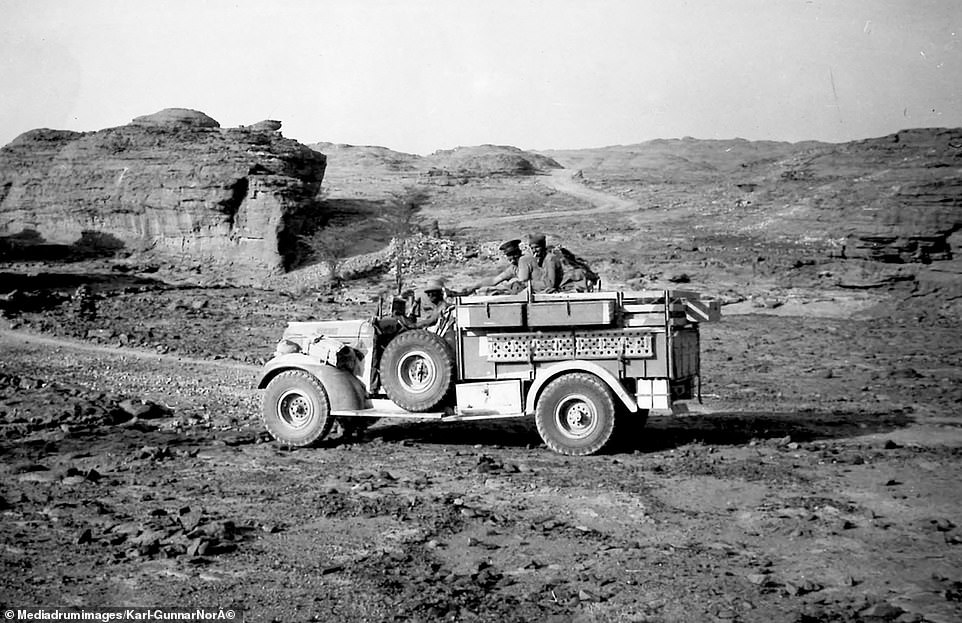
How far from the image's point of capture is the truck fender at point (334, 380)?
1072 centimetres

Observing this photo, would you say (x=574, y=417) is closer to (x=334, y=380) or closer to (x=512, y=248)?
(x=512, y=248)

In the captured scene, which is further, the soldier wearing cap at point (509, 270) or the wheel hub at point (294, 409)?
the soldier wearing cap at point (509, 270)

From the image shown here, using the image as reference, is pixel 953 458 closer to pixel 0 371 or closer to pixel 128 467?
pixel 128 467

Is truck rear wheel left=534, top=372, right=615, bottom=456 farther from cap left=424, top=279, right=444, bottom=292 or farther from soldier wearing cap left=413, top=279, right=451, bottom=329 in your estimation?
cap left=424, top=279, right=444, bottom=292

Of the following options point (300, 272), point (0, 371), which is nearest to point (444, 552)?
point (0, 371)

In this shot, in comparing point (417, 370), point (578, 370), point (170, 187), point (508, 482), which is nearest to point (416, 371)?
point (417, 370)

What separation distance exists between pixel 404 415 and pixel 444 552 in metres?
3.76

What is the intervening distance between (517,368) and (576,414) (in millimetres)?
812

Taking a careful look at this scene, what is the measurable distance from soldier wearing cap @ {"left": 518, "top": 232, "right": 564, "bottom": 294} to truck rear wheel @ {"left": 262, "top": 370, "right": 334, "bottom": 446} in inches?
106

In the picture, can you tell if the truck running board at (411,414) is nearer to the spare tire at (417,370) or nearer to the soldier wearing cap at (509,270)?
the spare tire at (417,370)

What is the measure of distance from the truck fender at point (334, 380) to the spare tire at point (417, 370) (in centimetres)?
45

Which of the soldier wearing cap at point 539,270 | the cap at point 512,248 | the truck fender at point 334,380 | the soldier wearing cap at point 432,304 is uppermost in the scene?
the cap at point 512,248

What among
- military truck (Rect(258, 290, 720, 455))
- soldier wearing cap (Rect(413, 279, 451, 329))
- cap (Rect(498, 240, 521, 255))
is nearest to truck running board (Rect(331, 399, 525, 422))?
military truck (Rect(258, 290, 720, 455))

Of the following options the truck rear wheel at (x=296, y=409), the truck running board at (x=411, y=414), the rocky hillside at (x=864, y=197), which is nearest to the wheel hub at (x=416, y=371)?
the truck running board at (x=411, y=414)
